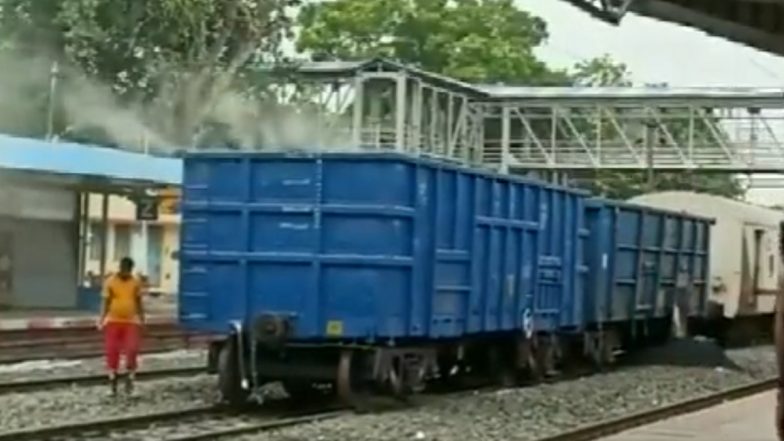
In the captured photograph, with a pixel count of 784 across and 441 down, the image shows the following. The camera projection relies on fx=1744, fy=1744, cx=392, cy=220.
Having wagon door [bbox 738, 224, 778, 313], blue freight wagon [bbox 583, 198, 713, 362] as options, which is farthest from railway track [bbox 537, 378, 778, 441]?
wagon door [bbox 738, 224, 778, 313]

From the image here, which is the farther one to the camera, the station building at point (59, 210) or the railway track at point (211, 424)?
the station building at point (59, 210)

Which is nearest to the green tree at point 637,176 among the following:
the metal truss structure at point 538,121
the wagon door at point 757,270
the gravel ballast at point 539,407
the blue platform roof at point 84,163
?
the metal truss structure at point 538,121

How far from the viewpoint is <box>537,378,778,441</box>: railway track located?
16.4 metres

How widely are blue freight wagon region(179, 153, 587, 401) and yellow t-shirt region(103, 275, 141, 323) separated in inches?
34.8

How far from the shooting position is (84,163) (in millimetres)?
31922

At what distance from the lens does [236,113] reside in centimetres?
5441

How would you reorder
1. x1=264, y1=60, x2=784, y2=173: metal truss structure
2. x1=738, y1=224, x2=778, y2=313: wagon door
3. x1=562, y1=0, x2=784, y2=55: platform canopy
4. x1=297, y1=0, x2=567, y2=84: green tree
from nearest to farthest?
1. x1=562, y1=0, x2=784, y2=55: platform canopy
2. x1=738, y1=224, x2=778, y2=313: wagon door
3. x1=264, y1=60, x2=784, y2=173: metal truss structure
4. x1=297, y1=0, x2=567, y2=84: green tree

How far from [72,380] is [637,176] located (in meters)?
60.6

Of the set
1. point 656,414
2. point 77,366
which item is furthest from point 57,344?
point 656,414

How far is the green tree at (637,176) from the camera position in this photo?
66812 millimetres

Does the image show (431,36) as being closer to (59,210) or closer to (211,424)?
(59,210)

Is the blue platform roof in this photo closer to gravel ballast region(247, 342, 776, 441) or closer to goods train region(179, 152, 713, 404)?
gravel ballast region(247, 342, 776, 441)

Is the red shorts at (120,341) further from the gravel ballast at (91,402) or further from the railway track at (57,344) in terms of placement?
the railway track at (57,344)

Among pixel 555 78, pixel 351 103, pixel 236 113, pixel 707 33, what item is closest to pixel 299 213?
pixel 707 33
